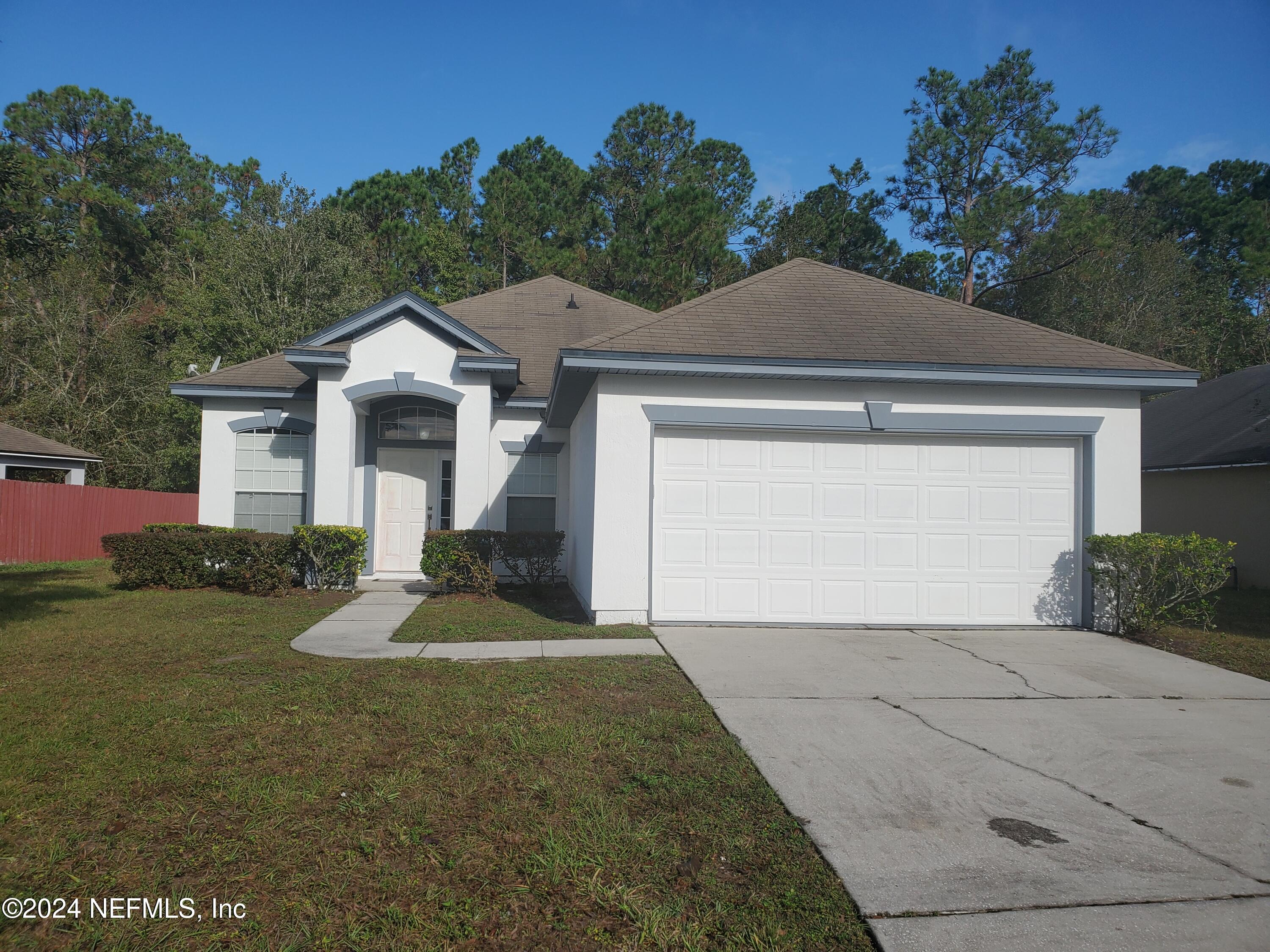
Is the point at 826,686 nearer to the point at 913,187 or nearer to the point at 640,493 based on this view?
the point at 640,493

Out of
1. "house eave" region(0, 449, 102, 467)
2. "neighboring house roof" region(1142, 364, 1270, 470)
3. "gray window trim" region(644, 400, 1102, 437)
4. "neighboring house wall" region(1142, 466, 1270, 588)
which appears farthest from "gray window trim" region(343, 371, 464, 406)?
"neighboring house wall" region(1142, 466, 1270, 588)

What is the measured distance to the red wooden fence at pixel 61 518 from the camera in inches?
683

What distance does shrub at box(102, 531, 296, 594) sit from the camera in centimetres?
1152

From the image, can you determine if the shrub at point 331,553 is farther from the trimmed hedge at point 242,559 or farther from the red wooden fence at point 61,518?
the red wooden fence at point 61,518

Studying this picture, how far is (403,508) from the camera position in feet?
46.1

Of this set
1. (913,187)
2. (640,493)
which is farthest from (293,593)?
(913,187)

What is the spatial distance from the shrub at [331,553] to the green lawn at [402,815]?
5.15 m

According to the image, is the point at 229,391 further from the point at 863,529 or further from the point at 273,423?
the point at 863,529

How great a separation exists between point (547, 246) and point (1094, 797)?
2835 centimetres

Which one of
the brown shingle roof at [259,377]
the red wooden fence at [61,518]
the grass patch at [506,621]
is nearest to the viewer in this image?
the grass patch at [506,621]

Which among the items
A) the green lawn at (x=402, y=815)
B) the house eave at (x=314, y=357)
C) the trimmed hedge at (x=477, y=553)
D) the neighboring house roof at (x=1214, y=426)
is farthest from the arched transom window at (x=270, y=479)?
the neighboring house roof at (x=1214, y=426)

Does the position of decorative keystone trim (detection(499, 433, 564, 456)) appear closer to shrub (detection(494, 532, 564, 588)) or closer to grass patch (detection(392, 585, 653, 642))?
shrub (detection(494, 532, 564, 588))

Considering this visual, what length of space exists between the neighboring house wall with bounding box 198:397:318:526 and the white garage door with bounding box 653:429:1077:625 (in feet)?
26.6

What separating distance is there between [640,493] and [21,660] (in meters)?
6.21
